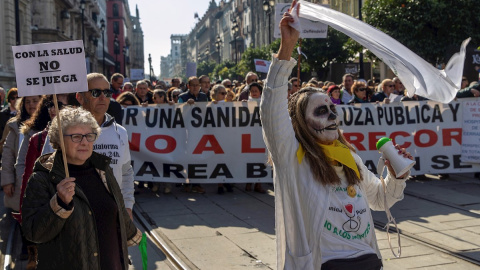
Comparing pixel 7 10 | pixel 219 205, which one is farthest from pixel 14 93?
pixel 7 10

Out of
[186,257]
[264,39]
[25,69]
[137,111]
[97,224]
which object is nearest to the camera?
[97,224]

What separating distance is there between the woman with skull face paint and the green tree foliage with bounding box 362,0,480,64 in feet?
68.7

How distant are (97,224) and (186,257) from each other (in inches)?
126

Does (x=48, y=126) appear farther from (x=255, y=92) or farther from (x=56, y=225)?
(x=255, y=92)

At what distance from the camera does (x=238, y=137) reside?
33.6 feet

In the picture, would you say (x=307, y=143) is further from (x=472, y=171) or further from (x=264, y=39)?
(x=264, y=39)

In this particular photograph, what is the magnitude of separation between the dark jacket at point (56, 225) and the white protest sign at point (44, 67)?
0.45 metres

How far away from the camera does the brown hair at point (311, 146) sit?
2.98m

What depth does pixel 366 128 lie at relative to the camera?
1065cm

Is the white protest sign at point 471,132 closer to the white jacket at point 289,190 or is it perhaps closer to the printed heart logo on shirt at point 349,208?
the white jacket at point 289,190

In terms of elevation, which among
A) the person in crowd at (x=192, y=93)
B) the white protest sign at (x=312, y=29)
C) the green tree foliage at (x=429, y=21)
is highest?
the green tree foliage at (x=429, y=21)

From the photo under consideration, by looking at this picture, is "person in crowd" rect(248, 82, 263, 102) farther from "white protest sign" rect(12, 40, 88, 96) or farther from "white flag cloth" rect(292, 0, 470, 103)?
"white flag cloth" rect(292, 0, 470, 103)

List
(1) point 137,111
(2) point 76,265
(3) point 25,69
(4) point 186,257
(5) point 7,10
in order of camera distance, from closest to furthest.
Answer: (2) point 76,265, (3) point 25,69, (4) point 186,257, (1) point 137,111, (5) point 7,10

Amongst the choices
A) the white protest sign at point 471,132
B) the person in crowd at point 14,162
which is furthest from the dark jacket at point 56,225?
the white protest sign at point 471,132
